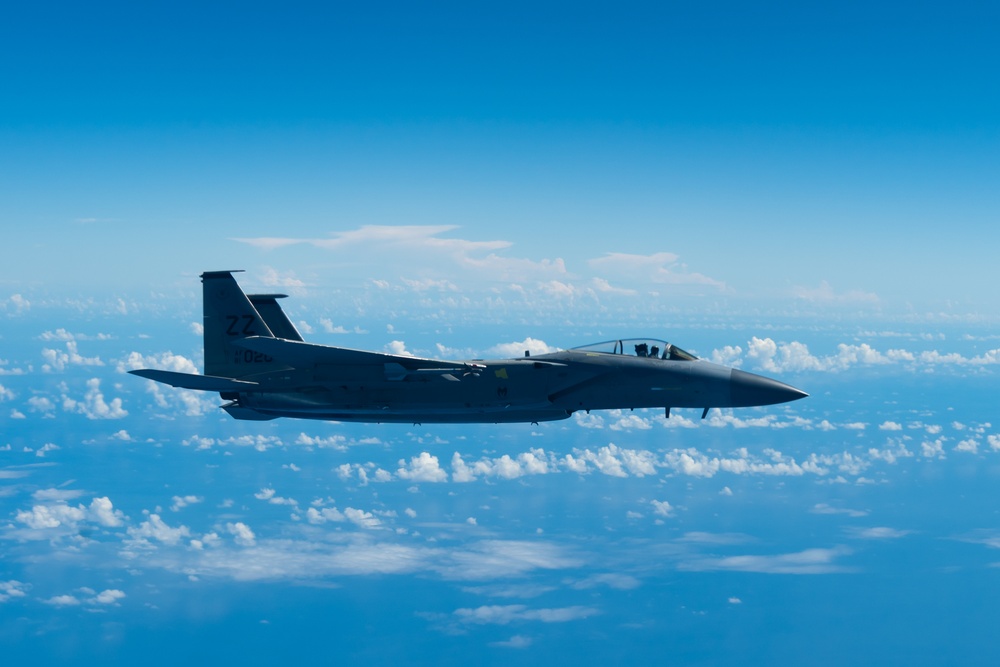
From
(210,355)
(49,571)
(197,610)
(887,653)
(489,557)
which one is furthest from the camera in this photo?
(489,557)

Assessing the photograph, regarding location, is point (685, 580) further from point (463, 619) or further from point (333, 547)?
point (333, 547)

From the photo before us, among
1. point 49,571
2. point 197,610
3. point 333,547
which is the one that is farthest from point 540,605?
point 49,571

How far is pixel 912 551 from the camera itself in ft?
654

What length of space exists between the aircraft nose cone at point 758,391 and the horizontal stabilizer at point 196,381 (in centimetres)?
1711

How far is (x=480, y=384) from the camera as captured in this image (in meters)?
24.2

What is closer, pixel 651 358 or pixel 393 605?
pixel 651 358

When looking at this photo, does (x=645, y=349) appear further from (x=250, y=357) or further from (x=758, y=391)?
(x=250, y=357)

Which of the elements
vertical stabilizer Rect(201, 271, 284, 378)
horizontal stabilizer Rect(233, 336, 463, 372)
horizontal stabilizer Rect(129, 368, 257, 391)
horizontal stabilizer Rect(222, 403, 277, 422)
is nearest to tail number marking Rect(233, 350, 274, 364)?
vertical stabilizer Rect(201, 271, 284, 378)

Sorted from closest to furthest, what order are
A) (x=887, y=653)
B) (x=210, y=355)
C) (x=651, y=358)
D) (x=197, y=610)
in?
(x=651, y=358), (x=210, y=355), (x=887, y=653), (x=197, y=610)

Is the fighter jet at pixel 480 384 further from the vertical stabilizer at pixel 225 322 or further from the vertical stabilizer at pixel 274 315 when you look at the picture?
the vertical stabilizer at pixel 274 315

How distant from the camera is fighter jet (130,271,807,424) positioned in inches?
927

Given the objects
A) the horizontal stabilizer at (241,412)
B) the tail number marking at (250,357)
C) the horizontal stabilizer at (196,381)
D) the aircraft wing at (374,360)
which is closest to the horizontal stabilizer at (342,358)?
the aircraft wing at (374,360)

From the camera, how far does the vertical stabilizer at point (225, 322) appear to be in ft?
85.5

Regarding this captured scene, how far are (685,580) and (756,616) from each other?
76.3 feet
